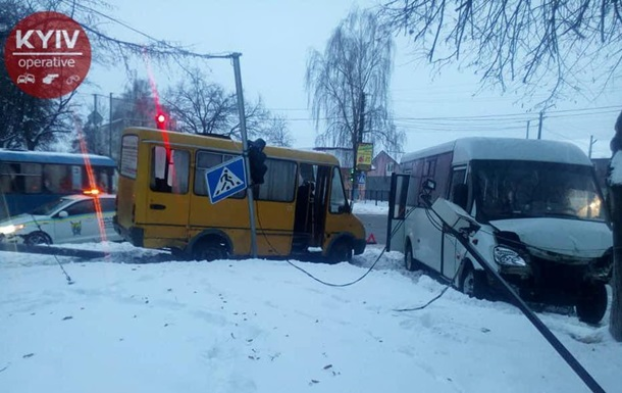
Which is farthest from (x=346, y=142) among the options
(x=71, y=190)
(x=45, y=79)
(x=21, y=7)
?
(x=21, y=7)

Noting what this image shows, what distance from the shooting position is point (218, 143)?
415 inches

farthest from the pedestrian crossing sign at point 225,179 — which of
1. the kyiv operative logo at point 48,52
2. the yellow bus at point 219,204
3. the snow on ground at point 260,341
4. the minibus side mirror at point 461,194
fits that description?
the kyiv operative logo at point 48,52

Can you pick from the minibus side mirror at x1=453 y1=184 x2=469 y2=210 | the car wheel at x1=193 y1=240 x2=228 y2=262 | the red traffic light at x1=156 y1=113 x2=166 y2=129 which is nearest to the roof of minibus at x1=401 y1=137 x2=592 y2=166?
the minibus side mirror at x1=453 y1=184 x2=469 y2=210

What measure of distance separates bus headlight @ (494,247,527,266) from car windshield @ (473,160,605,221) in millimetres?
932

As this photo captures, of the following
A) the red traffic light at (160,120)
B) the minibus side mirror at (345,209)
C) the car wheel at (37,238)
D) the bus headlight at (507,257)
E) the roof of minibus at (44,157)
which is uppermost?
the red traffic light at (160,120)

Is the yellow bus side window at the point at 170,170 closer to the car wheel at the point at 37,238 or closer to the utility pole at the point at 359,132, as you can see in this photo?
the car wheel at the point at 37,238

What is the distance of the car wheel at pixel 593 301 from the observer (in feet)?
23.1

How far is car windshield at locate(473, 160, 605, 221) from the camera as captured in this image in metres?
7.91

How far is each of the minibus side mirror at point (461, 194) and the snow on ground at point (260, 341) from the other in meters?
2.44

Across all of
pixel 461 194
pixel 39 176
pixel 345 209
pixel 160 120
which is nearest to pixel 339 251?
pixel 345 209

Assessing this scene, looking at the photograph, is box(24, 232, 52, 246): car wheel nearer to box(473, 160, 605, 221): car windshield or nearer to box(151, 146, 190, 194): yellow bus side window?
box(151, 146, 190, 194): yellow bus side window

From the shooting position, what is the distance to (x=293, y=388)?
3.31 meters

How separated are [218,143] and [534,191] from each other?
21.0 ft

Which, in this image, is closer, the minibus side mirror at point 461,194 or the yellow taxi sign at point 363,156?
the minibus side mirror at point 461,194
